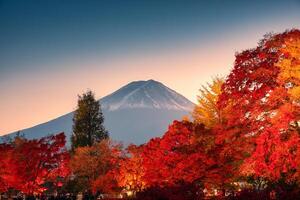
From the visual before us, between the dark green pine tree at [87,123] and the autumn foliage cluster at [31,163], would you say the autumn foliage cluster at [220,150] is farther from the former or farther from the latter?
the dark green pine tree at [87,123]

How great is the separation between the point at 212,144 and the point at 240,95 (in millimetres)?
11196

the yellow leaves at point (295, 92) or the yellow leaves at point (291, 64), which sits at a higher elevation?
the yellow leaves at point (291, 64)

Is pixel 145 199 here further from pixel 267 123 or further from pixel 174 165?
pixel 174 165

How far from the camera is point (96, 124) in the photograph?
6700cm

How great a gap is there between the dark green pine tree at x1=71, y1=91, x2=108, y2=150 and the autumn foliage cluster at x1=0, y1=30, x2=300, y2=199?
1192cm

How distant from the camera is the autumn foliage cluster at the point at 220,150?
1845 cm

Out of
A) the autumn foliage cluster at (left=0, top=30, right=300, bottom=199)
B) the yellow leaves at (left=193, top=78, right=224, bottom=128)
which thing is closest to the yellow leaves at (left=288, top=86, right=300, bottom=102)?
the autumn foliage cluster at (left=0, top=30, right=300, bottom=199)

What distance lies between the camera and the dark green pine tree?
6500cm

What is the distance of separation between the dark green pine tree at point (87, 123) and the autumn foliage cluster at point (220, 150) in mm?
11925

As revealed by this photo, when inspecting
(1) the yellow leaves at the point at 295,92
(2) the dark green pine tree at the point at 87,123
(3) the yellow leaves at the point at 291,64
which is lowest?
(1) the yellow leaves at the point at 295,92

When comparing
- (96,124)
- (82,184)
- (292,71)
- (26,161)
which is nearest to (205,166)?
(292,71)

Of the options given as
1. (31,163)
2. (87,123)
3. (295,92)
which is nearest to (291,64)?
(295,92)

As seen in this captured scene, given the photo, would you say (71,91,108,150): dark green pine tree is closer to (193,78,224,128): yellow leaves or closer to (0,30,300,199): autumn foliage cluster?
(0,30,300,199): autumn foliage cluster

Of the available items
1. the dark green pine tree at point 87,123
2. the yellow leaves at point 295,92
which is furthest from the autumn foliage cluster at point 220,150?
the dark green pine tree at point 87,123
